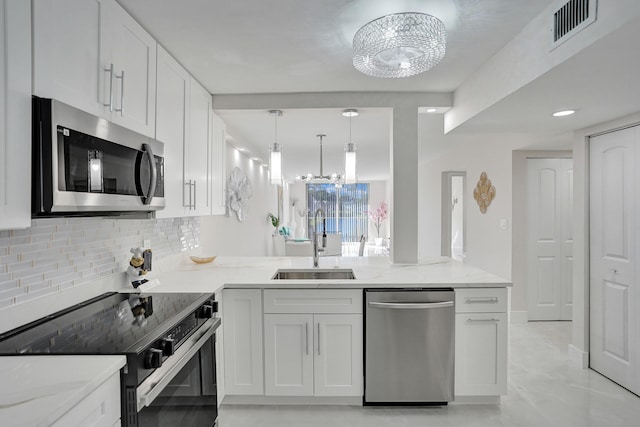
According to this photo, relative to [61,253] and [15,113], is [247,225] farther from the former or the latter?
[15,113]

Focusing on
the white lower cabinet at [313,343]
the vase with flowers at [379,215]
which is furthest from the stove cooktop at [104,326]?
the vase with flowers at [379,215]

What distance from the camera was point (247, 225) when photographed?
580cm

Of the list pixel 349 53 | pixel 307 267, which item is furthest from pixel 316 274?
pixel 349 53

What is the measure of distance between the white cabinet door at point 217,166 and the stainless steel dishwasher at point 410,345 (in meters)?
1.48

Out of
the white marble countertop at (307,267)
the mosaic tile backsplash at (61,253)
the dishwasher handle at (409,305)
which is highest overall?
the mosaic tile backsplash at (61,253)

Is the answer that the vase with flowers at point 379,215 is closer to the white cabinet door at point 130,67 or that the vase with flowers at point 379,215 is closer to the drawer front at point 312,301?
the drawer front at point 312,301

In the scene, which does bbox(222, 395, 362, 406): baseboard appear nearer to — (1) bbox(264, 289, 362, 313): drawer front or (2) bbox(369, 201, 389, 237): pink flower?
(1) bbox(264, 289, 362, 313): drawer front

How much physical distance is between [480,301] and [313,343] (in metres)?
1.12

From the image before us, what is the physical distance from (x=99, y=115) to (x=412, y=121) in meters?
2.27

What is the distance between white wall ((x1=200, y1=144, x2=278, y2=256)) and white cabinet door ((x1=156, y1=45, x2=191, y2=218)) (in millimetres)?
1264

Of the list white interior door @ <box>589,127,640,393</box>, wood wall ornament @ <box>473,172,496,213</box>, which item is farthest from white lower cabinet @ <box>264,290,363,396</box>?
wood wall ornament @ <box>473,172,496,213</box>

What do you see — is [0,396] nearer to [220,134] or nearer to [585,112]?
[220,134]

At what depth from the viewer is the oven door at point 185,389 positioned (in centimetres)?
128

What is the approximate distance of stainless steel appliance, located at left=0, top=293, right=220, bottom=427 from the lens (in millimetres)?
1219
